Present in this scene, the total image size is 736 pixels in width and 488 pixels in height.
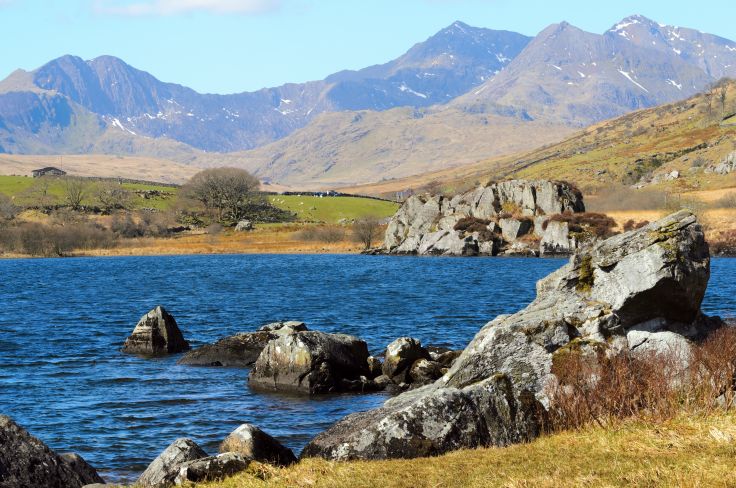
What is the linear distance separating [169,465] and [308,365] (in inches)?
601

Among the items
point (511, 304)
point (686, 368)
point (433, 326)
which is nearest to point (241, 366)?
point (433, 326)

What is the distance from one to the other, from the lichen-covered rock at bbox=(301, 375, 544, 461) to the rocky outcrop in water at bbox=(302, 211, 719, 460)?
0.02 meters

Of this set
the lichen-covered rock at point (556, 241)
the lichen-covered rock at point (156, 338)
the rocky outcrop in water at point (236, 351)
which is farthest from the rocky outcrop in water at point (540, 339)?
the lichen-covered rock at point (556, 241)

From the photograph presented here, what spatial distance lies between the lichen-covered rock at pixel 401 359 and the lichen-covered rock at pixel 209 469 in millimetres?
17426

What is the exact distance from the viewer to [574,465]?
15.1 meters

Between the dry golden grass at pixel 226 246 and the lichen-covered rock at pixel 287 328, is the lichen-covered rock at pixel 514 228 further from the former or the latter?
the lichen-covered rock at pixel 287 328

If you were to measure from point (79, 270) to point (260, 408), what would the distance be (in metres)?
109

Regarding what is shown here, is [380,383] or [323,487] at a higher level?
[323,487]

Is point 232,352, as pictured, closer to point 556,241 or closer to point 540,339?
point 540,339

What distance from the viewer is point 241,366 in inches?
1548

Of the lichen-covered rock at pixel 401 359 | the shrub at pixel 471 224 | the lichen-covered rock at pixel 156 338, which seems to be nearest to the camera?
the lichen-covered rock at pixel 401 359

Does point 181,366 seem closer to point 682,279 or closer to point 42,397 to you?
point 42,397

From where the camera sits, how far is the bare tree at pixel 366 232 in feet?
585

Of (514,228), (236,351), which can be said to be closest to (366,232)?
(514,228)
